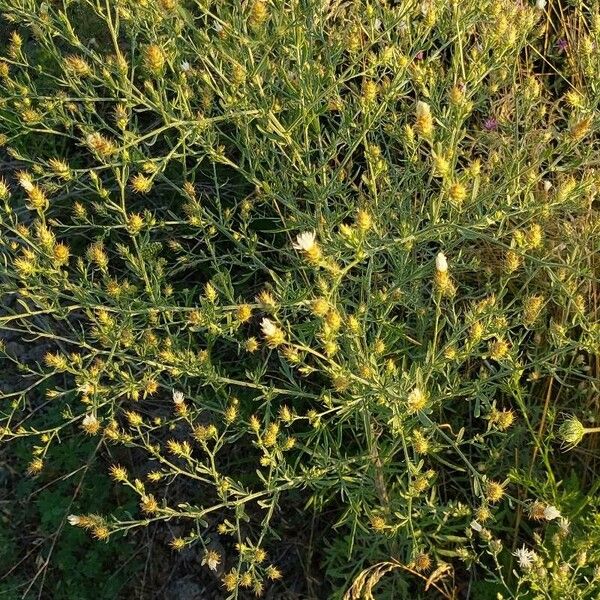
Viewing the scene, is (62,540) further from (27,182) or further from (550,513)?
(550,513)

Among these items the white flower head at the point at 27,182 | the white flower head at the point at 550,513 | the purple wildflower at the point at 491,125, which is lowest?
the white flower head at the point at 550,513

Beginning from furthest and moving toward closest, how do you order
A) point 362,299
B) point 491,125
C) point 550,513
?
point 491,125
point 362,299
point 550,513

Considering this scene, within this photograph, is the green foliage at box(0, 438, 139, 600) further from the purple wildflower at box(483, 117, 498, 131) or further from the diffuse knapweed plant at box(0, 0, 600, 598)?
the purple wildflower at box(483, 117, 498, 131)

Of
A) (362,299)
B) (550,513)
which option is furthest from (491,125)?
(550,513)

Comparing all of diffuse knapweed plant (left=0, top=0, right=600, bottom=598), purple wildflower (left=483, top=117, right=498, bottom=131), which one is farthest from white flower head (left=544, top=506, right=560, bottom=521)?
purple wildflower (left=483, top=117, right=498, bottom=131)

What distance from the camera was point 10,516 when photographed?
328 centimetres

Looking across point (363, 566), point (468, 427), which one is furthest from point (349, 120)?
point (363, 566)

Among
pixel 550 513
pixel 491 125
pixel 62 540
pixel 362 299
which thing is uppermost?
pixel 491 125

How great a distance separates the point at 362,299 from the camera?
233 cm

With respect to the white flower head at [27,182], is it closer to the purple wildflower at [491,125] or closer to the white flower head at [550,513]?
the white flower head at [550,513]

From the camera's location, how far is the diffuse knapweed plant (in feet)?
6.71

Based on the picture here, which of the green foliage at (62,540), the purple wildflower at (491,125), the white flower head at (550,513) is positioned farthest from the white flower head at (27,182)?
the purple wildflower at (491,125)

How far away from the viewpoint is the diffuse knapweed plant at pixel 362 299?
2045 millimetres

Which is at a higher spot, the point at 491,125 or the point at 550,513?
the point at 491,125
